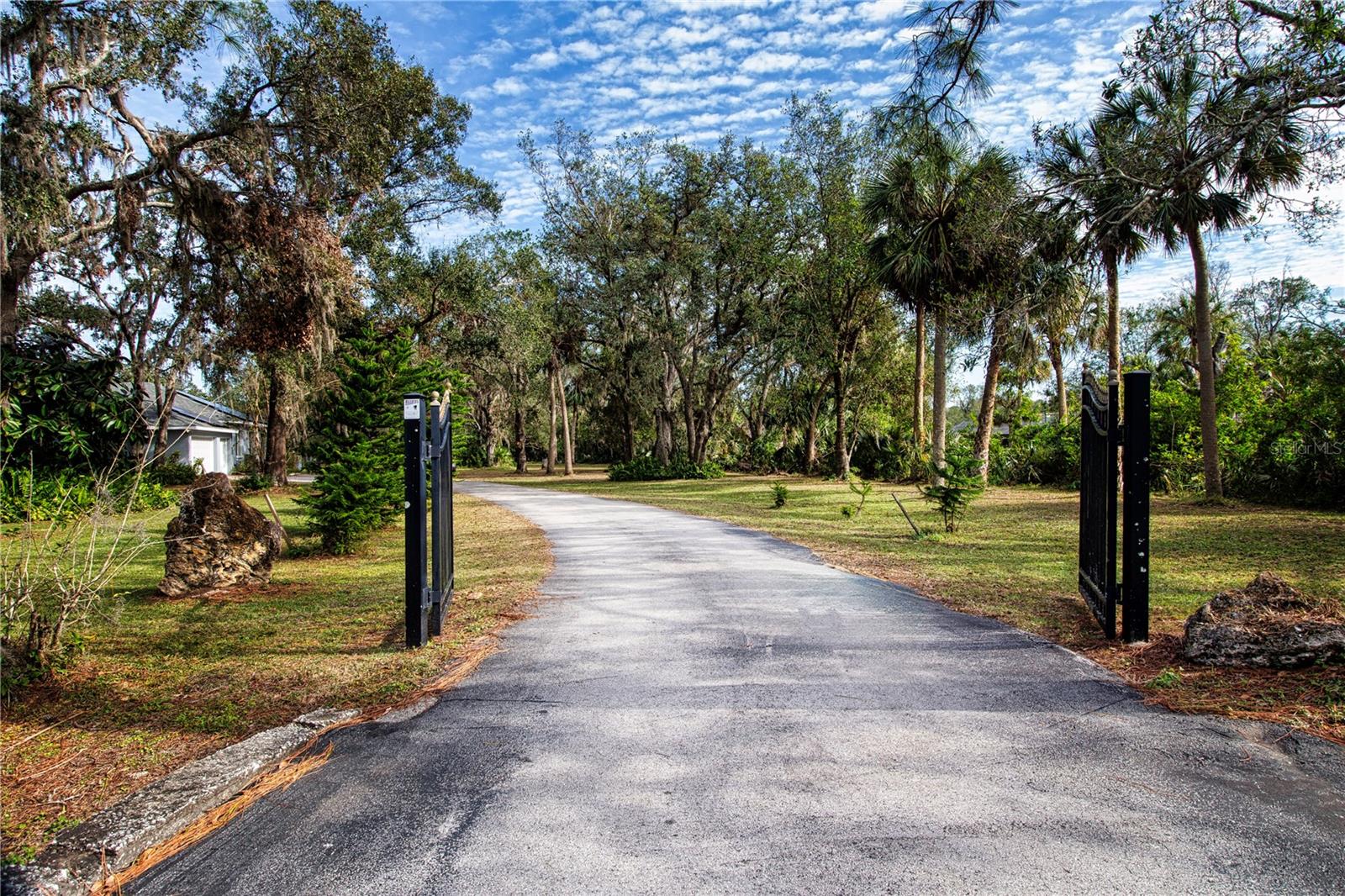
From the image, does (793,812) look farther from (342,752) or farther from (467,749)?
(342,752)

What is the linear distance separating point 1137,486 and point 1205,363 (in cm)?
1355

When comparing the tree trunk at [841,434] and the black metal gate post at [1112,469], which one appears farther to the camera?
the tree trunk at [841,434]

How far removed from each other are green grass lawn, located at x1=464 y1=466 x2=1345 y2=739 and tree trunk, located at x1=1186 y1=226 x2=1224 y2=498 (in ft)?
2.43

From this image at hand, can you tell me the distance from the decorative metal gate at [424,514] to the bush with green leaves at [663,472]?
83.7 feet

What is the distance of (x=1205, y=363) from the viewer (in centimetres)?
1556

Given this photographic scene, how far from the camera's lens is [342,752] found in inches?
137

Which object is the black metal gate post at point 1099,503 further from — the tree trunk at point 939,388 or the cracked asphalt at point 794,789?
the tree trunk at point 939,388

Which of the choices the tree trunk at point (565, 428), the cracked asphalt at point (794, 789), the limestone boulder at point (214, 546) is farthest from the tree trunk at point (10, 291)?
the tree trunk at point (565, 428)

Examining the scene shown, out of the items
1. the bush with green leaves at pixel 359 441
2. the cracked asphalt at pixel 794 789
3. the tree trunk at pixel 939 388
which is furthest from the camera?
the tree trunk at pixel 939 388

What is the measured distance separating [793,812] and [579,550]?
778 centimetres

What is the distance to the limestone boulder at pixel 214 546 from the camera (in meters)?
7.53

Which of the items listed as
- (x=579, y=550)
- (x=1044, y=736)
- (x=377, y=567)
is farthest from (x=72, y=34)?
(x=1044, y=736)

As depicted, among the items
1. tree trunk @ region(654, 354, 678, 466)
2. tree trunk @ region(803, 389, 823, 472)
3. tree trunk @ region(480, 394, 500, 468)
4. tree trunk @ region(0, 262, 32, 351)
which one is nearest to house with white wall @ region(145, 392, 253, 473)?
tree trunk @ region(0, 262, 32, 351)

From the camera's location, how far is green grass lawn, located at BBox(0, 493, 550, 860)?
10.7ft
